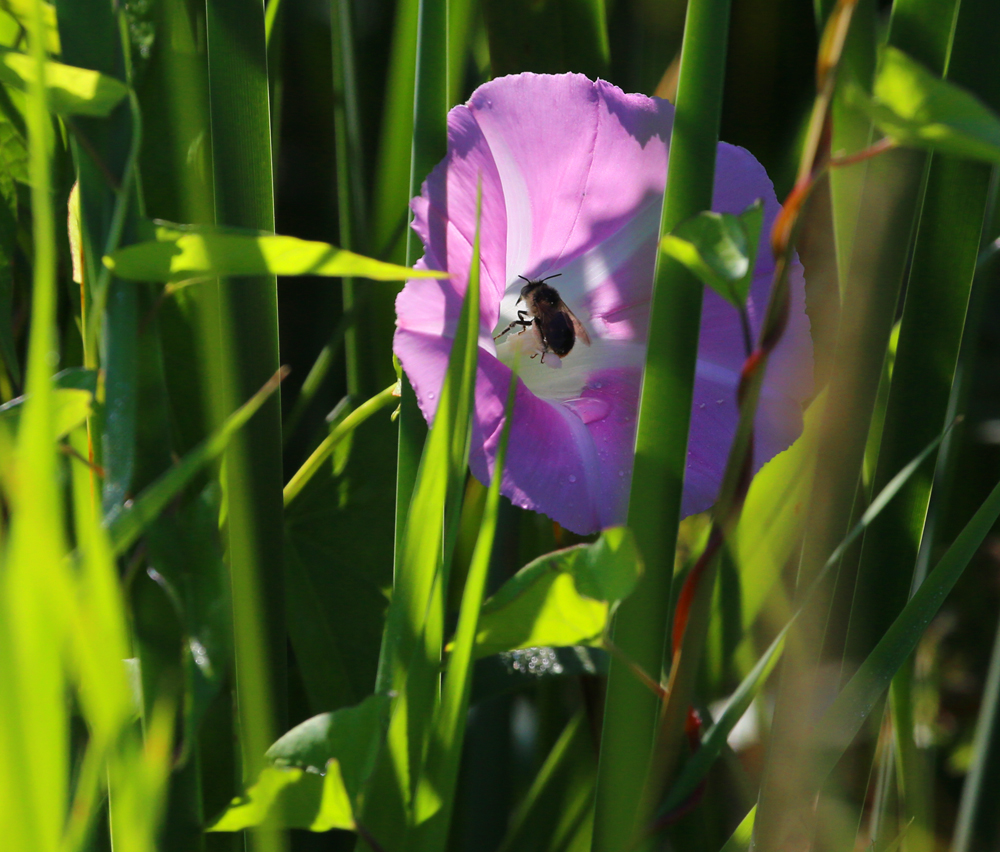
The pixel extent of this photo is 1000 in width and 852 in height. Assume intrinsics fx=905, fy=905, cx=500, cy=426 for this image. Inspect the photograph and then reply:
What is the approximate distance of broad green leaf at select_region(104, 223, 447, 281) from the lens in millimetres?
329

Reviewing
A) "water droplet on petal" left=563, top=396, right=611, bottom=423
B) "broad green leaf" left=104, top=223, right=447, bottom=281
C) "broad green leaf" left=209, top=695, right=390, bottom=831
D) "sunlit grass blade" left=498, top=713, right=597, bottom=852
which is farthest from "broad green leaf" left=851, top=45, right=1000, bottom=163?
"sunlit grass blade" left=498, top=713, right=597, bottom=852

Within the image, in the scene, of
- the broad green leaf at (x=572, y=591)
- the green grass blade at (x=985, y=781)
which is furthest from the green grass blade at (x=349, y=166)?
the green grass blade at (x=985, y=781)

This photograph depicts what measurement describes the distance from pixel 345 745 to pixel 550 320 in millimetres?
558

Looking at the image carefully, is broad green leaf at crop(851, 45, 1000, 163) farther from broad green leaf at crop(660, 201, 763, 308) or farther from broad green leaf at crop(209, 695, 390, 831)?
broad green leaf at crop(209, 695, 390, 831)

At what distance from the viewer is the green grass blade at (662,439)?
0.39 metres

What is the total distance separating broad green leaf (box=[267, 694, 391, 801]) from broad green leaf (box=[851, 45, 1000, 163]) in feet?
0.87

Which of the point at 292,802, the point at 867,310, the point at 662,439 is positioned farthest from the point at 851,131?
the point at 292,802

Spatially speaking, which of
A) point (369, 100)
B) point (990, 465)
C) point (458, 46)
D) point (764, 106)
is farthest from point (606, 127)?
point (990, 465)

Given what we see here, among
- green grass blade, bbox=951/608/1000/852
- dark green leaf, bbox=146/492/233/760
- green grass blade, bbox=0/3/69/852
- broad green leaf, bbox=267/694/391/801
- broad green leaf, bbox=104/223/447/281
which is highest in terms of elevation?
broad green leaf, bbox=104/223/447/281

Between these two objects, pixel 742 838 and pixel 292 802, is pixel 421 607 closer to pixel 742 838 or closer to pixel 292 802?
pixel 292 802

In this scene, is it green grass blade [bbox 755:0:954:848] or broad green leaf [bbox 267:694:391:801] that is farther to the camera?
green grass blade [bbox 755:0:954:848]

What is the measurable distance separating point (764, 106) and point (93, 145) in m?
0.92

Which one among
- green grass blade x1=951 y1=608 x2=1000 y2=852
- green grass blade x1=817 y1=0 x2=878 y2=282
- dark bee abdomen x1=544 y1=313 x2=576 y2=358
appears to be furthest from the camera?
dark bee abdomen x1=544 y1=313 x2=576 y2=358

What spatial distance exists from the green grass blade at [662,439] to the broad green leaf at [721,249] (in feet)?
0.26
